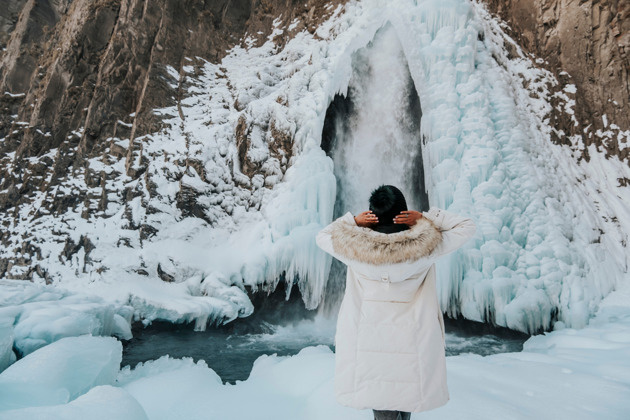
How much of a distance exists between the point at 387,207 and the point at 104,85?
39.2 ft

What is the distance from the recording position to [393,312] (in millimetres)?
1473

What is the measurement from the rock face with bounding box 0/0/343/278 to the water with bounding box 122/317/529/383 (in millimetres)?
4128

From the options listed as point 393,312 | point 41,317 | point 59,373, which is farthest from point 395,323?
point 41,317

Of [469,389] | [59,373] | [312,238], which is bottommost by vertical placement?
[59,373]

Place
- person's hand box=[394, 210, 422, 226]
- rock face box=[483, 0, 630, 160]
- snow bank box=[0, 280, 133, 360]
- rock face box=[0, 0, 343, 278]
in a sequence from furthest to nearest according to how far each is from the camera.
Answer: rock face box=[0, 0, 343, 278]
rock face box=[483, 0, 630, 160]
snow bank box=[0, 280, 133, 360]
person's hand box=[394, 210, 422, 226]

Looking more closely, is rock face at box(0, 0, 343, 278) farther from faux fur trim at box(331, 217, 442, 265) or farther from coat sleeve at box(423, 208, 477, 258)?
coat sleeve at box(423, 208, 477, 258)

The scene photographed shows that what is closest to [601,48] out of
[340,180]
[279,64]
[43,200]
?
[340,180]

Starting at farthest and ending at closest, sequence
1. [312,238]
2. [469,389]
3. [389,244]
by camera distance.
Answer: [312,238] → [469,389] → [389,244]

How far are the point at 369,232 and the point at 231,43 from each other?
1198 cm

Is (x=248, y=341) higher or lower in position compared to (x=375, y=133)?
lower

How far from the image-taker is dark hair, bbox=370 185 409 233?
1.52 m

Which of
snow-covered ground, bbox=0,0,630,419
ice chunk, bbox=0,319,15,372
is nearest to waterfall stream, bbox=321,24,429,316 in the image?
snow-covered ground, bbox=0,0,630,419

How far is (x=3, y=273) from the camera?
901cm

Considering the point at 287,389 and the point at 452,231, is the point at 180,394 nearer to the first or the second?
the point at 287,389
